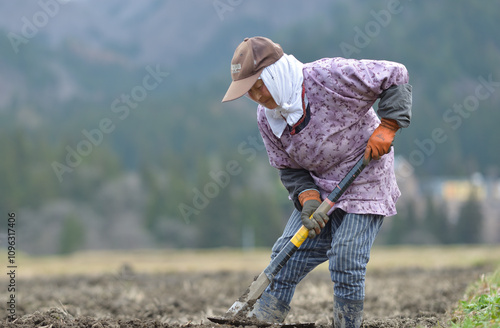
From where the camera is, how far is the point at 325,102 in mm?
4309

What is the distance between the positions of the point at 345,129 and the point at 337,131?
2.7 inches

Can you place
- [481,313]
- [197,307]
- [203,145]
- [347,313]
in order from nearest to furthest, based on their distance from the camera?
[481,313], [347,313], [197,307], [203,145]

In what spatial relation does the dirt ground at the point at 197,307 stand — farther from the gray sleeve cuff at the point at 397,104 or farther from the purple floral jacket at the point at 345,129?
the gray sleeve cuff at the point at 397,104

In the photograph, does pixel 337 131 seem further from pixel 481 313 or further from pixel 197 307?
pixel 197 307

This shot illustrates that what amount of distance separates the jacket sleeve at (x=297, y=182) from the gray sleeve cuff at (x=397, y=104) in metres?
0.74

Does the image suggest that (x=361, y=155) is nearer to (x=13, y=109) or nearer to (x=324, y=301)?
(x=324, y=301)

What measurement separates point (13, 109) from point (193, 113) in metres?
38.5

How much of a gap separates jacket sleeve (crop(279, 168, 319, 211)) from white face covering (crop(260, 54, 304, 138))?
479 millimetres

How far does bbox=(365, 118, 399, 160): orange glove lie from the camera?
166 inches

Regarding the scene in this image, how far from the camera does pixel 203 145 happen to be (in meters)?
114

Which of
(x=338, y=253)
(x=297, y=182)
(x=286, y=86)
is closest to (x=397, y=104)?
(x=286, y=86)

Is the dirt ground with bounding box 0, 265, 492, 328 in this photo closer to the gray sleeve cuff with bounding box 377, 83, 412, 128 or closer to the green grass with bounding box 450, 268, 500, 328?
the green grass with bounding box 450, 268, 500, 328

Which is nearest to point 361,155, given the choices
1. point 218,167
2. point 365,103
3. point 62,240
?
point 365,103

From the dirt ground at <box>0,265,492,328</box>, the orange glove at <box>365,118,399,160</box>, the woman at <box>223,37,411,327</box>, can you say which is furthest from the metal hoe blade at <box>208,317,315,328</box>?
the orange glove at <box>365,118,399,160</box>
